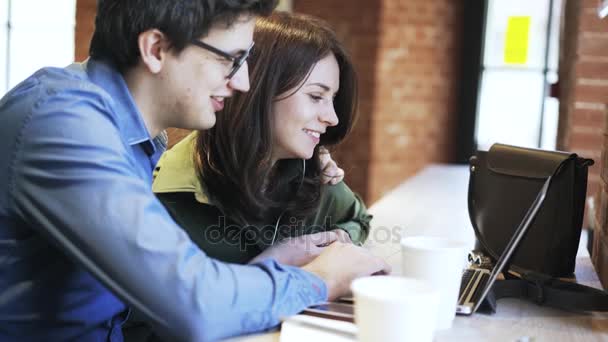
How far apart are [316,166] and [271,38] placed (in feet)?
1.34

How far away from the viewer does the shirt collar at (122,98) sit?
1247mm

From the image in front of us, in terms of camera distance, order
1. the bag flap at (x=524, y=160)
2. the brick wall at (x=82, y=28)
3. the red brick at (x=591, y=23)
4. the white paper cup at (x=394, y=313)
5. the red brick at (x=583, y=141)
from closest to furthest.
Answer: the white paper cup at (x=394, y=313) < the bag flap at (x=524, y=160) < the red brick at (x=591, y=23) < the red brick at (x=583, y=141) < the brick wall at (x=82, y=28)

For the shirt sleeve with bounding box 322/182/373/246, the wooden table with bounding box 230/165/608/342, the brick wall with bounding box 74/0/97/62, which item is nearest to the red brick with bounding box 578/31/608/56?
the wooden table with bounding box 230/165/608/342


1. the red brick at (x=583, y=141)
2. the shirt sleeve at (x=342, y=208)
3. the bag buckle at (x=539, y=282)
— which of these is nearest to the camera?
the bag buckle at (x=539, y=282)

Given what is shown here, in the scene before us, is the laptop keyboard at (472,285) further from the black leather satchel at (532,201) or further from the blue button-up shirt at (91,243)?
the blue button-up shirt at (91,243)

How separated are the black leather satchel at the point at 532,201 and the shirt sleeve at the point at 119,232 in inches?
24.2

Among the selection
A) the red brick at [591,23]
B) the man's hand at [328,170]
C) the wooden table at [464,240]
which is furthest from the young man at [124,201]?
the red brick at [591,23]

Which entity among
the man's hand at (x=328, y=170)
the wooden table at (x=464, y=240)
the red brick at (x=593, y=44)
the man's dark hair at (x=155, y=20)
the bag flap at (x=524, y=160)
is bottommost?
the wooden table at (x=464, y=240)

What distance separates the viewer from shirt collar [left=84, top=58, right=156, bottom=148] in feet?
4.09

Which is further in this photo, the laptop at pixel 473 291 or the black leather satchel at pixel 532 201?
the black leather satchel at pixel 532 201

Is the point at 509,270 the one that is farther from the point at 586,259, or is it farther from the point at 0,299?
the point at 0,299

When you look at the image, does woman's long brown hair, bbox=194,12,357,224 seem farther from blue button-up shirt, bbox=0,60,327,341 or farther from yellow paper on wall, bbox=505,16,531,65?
yellow paper on wall, bbox=505,16,531,65

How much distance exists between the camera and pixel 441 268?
3.60 feet

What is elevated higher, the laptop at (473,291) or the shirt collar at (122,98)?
the shirt collar at (122,98)
